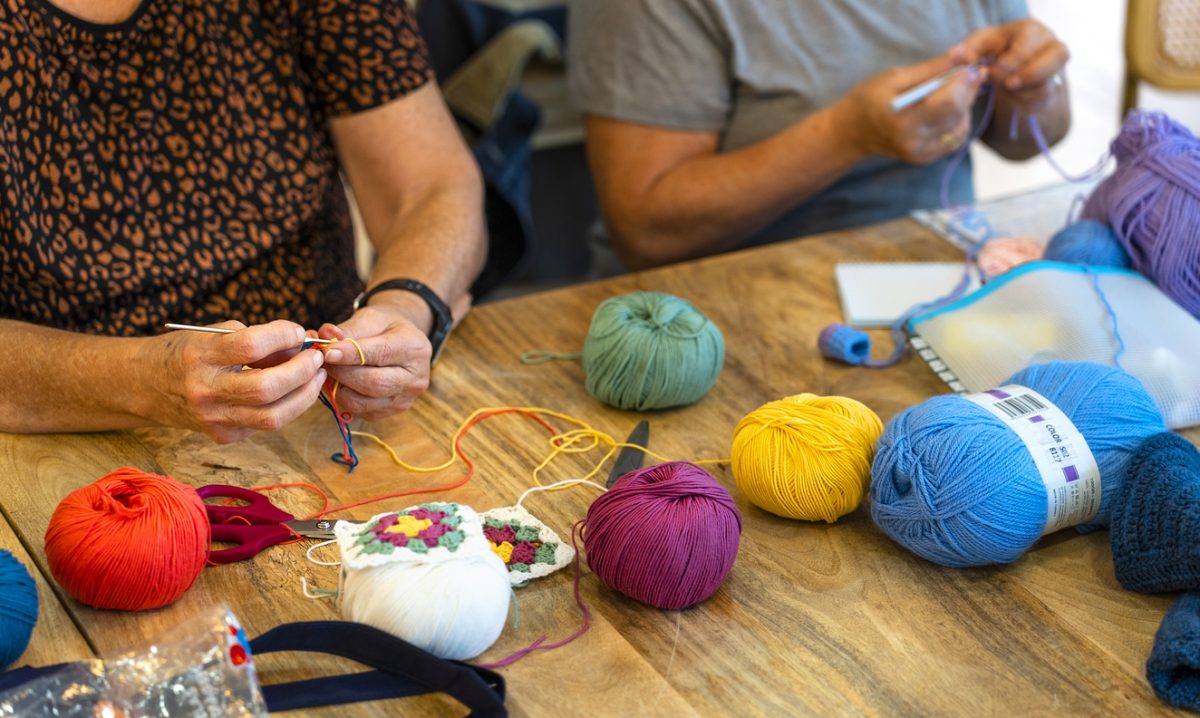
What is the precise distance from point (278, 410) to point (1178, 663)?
65cm

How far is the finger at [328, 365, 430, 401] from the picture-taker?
960 millimetres

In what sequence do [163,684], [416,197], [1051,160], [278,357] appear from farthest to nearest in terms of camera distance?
1. [1051,160]
2. [416,197]
3. [278,357]
4. [163,684]

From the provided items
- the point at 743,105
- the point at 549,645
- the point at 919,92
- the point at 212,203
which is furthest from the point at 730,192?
the point at 549,645

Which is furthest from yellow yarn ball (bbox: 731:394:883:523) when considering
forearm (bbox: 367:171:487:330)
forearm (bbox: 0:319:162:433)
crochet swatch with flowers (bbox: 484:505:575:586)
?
forearm (bbox: 0:319:162:433)

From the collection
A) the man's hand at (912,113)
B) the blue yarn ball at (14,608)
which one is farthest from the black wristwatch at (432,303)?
the man's hand at (912,113)

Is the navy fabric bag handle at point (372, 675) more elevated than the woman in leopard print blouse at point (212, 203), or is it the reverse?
the woman in leopard print blouse at point (212, 203)

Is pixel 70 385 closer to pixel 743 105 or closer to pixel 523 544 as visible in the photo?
pixel 523 544

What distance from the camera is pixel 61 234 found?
111cm

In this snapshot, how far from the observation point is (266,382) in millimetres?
870

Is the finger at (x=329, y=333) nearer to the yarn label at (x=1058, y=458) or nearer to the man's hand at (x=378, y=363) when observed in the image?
the man's hand at (x=378, y=363)

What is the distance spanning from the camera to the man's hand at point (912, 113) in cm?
133

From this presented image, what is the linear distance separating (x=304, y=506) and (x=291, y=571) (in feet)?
0.28

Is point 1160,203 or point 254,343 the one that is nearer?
point 254,343

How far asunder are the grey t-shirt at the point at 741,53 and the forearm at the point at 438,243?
1.00 feet
